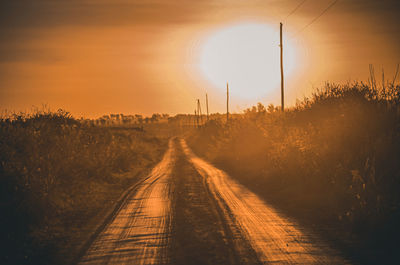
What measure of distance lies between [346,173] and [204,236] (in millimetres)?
5690

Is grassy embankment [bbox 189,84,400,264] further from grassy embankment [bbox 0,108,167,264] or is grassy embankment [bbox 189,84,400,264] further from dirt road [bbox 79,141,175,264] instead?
grassy embankment [bbox 0,108,167,264]

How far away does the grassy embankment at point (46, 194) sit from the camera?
6.80 m

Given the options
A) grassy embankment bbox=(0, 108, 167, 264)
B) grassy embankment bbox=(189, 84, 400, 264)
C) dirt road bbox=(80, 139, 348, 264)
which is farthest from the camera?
grassy embankment bbox=(189, 84, 400, 264)

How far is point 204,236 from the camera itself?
6996 mm

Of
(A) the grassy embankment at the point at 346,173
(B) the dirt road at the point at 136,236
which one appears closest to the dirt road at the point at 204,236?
(B) the dirt road at the point at 136,236

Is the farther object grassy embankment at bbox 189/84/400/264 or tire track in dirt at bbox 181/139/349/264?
grassy embankment at bbox 189/84/400/264

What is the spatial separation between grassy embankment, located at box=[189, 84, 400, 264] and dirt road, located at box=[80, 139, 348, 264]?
0.82 meters

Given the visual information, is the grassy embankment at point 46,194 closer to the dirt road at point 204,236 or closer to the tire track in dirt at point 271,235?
the dirt road at point 204,236

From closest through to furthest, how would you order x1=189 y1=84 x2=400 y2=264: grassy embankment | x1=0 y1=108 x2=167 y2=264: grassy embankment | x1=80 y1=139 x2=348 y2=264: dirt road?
1. x1=80 y1=139 x2=348 y2=264: dirt road
2. x1=0 y1=108 x2=167 y2=264: grassy embankment
3. x1=189 y1=84 x2=400 y2=264: grassy embankment

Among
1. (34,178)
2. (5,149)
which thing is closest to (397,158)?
(34,178)

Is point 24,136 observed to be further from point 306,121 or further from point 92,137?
point 306,121

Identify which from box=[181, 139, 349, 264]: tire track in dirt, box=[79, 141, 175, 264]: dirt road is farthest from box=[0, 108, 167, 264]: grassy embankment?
box=[181, 139, 349, 264]: tire track in dirt

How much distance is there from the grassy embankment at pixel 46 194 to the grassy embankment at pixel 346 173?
236 inches

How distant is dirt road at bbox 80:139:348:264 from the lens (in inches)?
227
